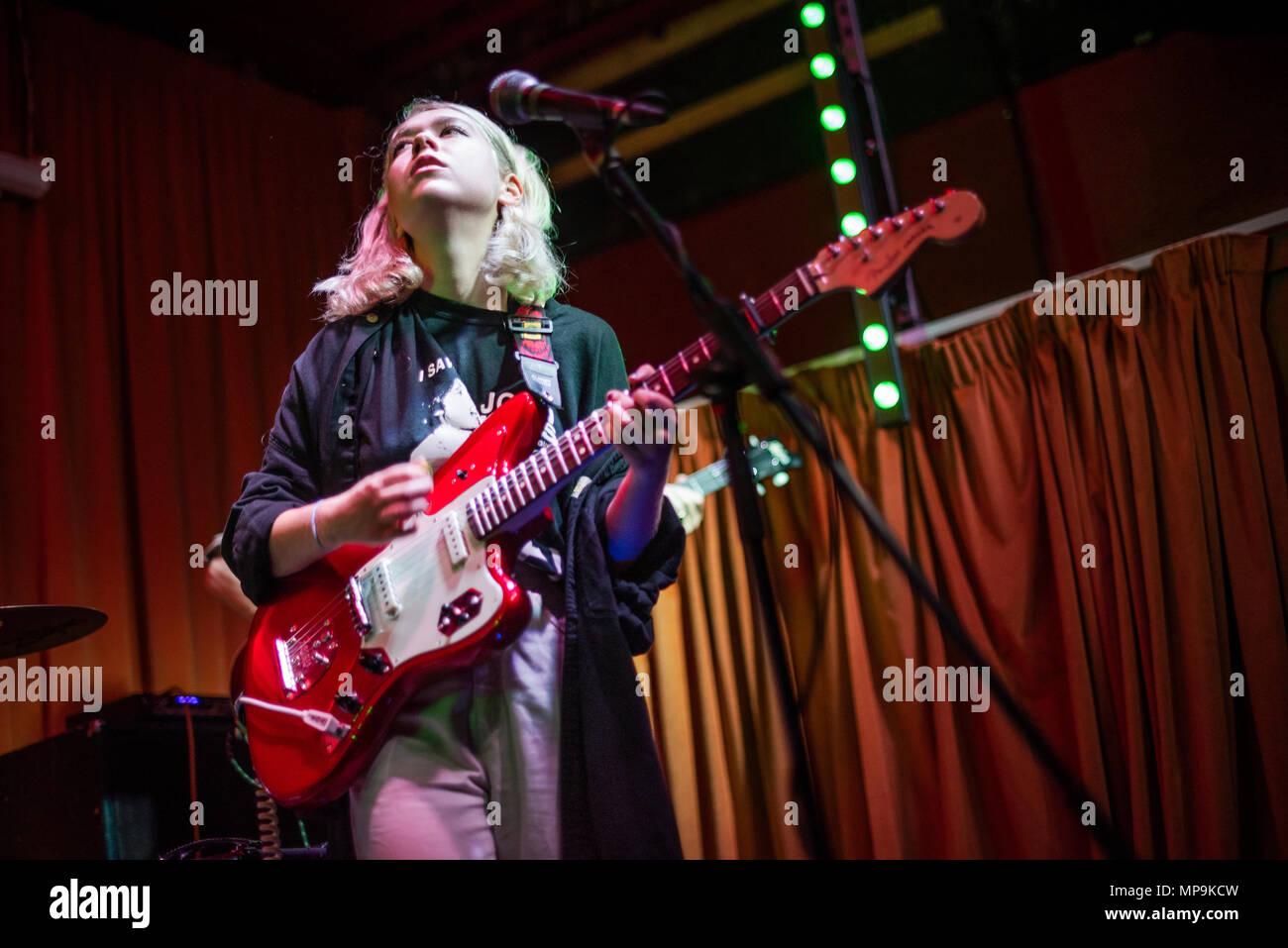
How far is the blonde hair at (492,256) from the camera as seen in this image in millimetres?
1615

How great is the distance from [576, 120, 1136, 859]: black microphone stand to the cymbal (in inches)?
51.4

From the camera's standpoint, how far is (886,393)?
109 inches

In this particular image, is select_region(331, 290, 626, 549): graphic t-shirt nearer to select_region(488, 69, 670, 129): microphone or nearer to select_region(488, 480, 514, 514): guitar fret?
select_region(488, 480, 514, 514): guitar fret

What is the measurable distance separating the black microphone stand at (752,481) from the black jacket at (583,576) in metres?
0.29

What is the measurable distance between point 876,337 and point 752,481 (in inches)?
68.0

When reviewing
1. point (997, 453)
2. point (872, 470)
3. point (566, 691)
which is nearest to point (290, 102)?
point (872, 470)

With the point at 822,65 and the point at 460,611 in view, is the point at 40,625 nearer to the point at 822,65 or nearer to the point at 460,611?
the point at 460,611

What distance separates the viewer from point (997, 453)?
2.77 meters

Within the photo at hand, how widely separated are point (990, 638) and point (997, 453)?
19.5 inches

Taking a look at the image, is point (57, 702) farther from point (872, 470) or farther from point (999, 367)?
point (999, 367)

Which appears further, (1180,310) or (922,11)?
(922,11)

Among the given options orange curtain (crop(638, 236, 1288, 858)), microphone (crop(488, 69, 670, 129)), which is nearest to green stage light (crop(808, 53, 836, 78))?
orange curtain (crop(638, 236, 1288, 858))

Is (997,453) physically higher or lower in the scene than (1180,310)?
lower
